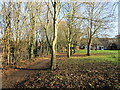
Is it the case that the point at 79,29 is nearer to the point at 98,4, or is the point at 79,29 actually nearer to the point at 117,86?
the point at 98,4

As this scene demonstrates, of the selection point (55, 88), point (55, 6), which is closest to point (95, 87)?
point (55, 88)

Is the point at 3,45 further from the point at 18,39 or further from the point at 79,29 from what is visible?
the point at 79,29

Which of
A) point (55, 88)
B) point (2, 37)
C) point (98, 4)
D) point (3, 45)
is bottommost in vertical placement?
point (55, 88)

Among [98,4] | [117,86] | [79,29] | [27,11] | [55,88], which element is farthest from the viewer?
[79,29]

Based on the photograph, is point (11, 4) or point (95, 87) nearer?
point (95, 87)

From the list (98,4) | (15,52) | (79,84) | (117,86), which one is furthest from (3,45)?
(98,4)

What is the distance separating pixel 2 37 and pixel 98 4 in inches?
666

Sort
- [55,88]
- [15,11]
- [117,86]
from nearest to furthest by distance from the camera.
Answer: [117,86] → [55,88] → [15,11]

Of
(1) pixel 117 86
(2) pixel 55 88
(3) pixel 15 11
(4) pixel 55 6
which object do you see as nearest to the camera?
(1) pixel 117 86

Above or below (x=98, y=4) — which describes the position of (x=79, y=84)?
below

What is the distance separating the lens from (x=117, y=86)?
399cm

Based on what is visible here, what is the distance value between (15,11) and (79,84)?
469 inches

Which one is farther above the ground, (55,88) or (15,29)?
(15,29)

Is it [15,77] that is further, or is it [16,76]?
[16,76]
